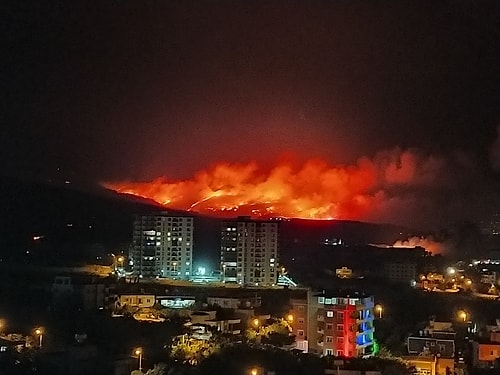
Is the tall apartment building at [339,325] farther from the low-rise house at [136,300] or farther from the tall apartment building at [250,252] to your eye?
the tall apartment building at [250,252]

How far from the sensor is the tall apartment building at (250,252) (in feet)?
44.3

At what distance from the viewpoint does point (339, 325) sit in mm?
9141

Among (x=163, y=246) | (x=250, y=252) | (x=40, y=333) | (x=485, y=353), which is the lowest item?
(x=485, y=353)

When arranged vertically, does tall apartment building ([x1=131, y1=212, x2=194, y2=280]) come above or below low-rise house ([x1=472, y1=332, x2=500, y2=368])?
above

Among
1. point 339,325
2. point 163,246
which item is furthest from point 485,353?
point 163,246

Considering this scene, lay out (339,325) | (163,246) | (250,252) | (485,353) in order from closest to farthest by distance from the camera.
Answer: (485,353) < (339,325) < (250,252) < (163,246)

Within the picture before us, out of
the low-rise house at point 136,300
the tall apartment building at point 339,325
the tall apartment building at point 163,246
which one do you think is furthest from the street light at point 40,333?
the tall apartment building at point 163,246

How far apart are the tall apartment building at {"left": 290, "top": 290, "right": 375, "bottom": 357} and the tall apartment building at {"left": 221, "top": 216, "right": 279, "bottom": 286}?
390 cm

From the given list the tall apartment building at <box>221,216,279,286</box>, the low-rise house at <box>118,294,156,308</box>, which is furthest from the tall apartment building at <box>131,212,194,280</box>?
the low-rise house at <box>118,294,156,308</box>

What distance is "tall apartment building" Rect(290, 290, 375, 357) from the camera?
9.04 metres

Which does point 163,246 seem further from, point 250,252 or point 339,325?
point 339,325

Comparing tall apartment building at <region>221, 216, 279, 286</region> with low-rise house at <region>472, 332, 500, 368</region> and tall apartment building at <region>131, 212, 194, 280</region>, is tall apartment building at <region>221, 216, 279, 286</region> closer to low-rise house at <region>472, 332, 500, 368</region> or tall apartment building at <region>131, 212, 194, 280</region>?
tall apartment building at <region>131, 212, 194, 280</region>

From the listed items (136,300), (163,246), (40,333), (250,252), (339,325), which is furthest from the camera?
(163,246)

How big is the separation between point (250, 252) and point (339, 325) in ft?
15.5
